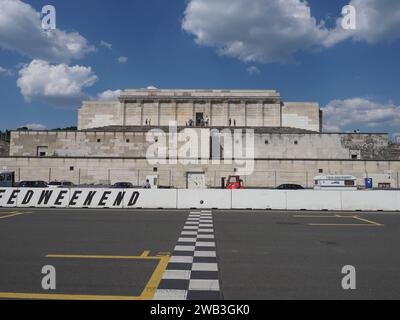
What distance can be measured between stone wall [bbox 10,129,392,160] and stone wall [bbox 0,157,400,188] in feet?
28.4

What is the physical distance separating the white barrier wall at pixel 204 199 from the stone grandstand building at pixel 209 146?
22.9 meters

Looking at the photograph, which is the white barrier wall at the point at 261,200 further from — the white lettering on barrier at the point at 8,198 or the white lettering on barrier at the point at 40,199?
the white lettering on barrier at the point at 8,198

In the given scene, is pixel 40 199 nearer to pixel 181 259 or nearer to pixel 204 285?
pixel 181 259

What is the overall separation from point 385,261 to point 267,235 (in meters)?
4.60

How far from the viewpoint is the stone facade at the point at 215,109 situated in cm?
7169

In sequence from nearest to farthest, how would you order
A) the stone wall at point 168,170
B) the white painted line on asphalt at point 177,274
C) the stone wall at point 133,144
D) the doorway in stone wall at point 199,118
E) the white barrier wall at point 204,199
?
1. the white painted line on asphalt at point 177,274
2. the white barrier wall at point 204,199
3. the stone wall at point 168,170
4. the stone wall at point 133,144
5. the doorway in stone wall at point 199,118

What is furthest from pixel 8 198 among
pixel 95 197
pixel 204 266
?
pixel 204 266

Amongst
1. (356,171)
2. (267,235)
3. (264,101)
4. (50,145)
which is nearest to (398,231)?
(267,235)

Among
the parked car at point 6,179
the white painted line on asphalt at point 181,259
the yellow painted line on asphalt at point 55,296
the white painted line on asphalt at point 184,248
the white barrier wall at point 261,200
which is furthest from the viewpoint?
the parked car at point 6,179

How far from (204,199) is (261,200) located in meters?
3.97

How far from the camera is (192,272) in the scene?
7391 millimetres

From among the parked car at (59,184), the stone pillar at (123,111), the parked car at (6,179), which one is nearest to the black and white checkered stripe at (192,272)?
the parked car at (59,184)

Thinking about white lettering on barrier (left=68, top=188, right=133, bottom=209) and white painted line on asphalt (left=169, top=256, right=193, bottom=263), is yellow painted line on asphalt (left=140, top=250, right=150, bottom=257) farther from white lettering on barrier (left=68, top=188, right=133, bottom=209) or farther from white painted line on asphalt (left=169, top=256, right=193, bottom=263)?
white lettering on barrier (left=68, top=188, right=133, bottom=209)

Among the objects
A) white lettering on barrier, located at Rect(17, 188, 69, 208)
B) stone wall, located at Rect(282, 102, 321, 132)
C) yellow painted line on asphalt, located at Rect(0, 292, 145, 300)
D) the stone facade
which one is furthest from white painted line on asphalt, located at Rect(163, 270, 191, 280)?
stone wall, located at Rect(282, 102, 321, 132)
